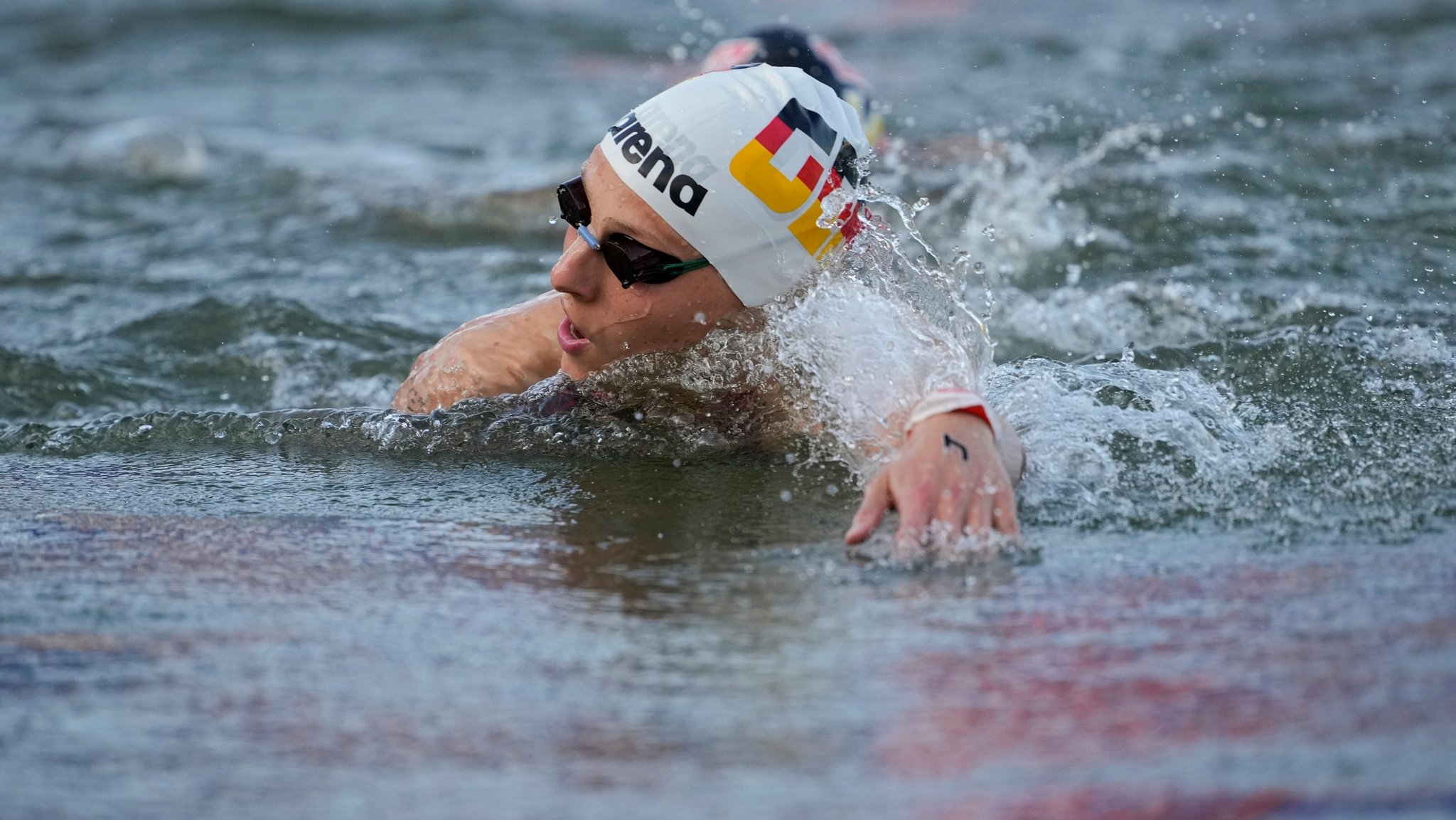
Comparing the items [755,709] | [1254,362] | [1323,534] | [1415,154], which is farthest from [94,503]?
[1415,154]

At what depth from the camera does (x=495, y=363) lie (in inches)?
171

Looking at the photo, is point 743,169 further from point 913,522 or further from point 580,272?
point 913,522

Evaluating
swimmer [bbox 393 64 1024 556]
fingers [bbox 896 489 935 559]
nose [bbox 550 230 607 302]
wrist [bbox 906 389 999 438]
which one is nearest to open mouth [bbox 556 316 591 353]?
swimmer [bbox 393 64 1024 556]

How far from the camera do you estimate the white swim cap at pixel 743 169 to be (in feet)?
12.5

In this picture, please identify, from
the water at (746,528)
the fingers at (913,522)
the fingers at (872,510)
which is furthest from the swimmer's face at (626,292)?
the fingers at (913,522)

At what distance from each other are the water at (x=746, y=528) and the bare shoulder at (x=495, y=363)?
0.12 metres

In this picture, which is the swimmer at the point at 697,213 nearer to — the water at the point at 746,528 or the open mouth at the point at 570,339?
the open mouth at the point at 570,339

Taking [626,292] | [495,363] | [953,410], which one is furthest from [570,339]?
[953,410]

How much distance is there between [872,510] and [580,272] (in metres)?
1.10

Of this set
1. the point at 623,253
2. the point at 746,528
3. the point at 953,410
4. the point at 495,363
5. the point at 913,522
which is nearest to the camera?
the point at 913,522

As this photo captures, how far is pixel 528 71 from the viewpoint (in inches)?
500

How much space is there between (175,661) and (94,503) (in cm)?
120

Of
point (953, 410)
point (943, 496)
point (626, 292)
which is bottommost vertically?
point (943, 496)

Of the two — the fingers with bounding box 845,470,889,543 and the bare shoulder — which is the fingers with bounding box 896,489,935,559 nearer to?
the fingers with bounding box 845,470,889,543
